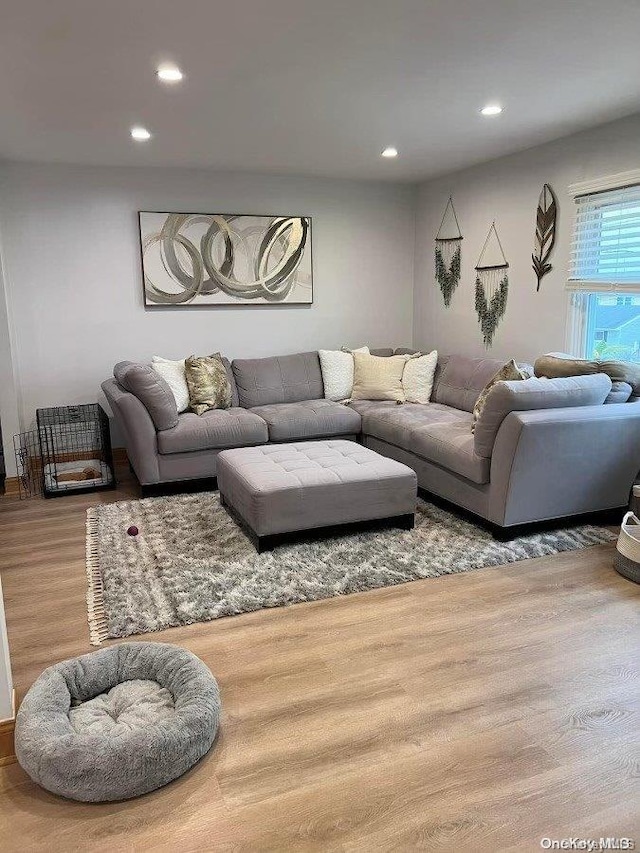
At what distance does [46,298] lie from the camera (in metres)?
4.96

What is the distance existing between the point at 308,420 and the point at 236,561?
1.76 m

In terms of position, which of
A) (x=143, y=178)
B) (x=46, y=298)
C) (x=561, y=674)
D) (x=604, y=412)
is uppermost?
(x=143, y=178)

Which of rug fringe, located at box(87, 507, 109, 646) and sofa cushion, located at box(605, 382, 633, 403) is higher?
sofa cushion, located at box(605, 382, 633, 403)

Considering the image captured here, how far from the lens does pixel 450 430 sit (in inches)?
158

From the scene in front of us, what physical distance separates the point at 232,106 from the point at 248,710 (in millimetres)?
2994

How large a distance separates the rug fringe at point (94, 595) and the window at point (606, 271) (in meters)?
3.35

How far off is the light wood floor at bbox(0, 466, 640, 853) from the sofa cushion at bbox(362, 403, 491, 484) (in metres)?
0.66

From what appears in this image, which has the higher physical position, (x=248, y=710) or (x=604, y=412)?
(x=604, y=412)

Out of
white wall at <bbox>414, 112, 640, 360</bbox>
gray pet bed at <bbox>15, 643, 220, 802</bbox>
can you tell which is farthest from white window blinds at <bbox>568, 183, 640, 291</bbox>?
gray pet bed at <bbox>15, 643, 220, 802</bbox>

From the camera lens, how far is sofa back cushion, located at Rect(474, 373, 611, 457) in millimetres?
3309

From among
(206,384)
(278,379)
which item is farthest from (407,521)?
(278,379)

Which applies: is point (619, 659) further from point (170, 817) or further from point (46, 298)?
point (46, 298)

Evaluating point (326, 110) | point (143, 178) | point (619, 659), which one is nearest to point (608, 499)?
point (619, 659)

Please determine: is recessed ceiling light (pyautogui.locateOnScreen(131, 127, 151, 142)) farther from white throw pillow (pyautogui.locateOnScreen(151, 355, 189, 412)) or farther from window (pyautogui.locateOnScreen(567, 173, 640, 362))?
window (pyautogui.locateOnScreen(567, 173, 640, 362))
